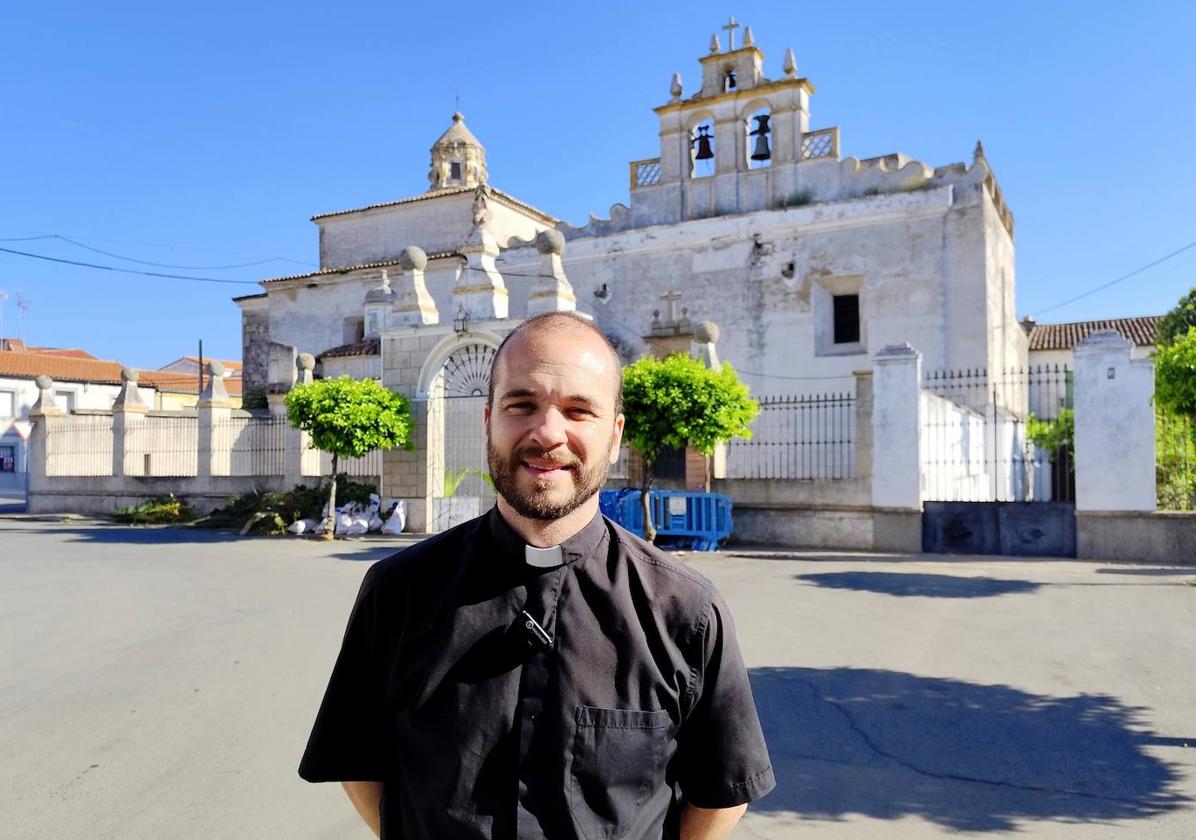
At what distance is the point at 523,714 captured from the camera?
1498mm

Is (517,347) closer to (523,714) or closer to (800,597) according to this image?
(523,714)

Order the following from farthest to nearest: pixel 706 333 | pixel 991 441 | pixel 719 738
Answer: pixel 991 441
pixel 706 333
pixel 719 738

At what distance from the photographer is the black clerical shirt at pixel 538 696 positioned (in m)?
1.48

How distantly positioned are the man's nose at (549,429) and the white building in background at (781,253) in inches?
701

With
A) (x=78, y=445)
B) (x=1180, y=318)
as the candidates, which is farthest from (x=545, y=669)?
(x=1180, y=318)

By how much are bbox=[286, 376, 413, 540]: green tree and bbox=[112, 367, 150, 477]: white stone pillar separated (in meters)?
8.57

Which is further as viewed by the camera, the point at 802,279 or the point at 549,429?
the point at 802,279

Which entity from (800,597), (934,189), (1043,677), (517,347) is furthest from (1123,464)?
(517,347)

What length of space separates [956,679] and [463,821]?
5268mm

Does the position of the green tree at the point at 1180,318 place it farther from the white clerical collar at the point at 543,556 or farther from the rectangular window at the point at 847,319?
the white clerical collar at the point at 543,556

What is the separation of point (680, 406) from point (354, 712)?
35.4ft

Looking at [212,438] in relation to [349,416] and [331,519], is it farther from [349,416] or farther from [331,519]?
[349,416]

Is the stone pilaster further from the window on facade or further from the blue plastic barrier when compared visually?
the window on facade

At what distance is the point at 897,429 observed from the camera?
1335 centimetres
